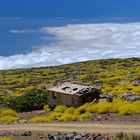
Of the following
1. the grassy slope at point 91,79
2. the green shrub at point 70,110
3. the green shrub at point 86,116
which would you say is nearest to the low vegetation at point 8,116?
the green shrub at point 70,110

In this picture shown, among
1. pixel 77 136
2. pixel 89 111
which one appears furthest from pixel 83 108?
pixel 77 136

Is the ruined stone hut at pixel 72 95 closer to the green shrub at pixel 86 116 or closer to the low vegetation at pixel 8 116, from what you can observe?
the low vegetation at pixel 8 116

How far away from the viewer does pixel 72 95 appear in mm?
54594

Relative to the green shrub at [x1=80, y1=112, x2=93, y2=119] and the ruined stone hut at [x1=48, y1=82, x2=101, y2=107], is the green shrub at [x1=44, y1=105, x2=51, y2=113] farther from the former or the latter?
the green shrub at [x1=80, y1=112, x2=93, y2=119]

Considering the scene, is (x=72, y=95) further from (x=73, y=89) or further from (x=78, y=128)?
(x=78, y=128)

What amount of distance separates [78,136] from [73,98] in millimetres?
17229

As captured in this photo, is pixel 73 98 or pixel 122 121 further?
pixel 73 98

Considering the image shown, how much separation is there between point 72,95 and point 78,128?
12.1 meters

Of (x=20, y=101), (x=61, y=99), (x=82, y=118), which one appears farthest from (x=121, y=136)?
(x=20, y=101)

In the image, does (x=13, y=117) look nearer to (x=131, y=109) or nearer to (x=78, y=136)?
(x=131, y=109)

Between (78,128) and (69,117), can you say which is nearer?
(78,128)

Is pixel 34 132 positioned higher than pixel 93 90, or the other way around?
pixel 93 90

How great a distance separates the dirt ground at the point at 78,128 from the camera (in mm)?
40500

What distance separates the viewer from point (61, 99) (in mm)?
56750
